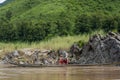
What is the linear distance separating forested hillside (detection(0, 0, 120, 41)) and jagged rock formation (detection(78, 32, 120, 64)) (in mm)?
36584

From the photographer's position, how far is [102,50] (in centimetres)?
4675

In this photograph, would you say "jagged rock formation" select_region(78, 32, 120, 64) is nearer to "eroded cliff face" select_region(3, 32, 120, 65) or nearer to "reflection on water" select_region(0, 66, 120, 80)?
"eroded cliff face" select_region(3, 32, 120, 65)

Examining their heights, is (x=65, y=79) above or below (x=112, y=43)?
above

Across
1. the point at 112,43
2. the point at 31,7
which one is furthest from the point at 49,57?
the point at 31,7

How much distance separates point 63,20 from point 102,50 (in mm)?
67264

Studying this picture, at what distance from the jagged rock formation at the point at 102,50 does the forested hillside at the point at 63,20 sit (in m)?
36.6

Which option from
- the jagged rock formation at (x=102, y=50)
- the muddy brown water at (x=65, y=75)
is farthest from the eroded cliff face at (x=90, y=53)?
the muddy brown water at (x=65, y=75)

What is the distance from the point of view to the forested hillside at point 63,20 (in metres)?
100

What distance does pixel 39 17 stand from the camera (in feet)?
432

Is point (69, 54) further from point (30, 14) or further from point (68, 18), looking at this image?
point (30, 14)

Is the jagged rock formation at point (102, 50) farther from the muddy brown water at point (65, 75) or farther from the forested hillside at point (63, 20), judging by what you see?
the forested hillside at point (63, 20)

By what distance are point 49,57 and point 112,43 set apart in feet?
43.5

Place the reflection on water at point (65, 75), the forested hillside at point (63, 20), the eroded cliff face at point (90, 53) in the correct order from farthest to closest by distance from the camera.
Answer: the forested hillside at point (63, 20) → the eroded cliff face at point (90, 53) → the reflection on water at point (65, 75)

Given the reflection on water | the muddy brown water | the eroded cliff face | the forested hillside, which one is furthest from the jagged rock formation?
the forested hillside
